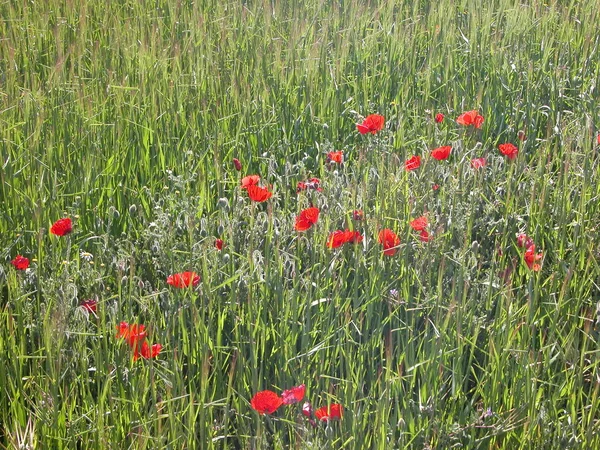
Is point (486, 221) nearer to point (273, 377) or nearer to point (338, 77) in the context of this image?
point (273, 377)

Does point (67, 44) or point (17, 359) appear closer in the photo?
point (17, 359)

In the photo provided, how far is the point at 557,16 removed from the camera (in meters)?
3.40

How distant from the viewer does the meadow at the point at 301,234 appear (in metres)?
1.43

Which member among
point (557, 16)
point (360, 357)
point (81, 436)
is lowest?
point (81, 436)

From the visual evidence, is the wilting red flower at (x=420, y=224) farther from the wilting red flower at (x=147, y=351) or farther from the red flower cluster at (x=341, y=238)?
the wilting red flower at (x=147, y=351)

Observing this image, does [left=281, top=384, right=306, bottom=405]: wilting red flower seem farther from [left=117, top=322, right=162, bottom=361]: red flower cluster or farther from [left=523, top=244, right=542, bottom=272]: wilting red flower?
[left=523, top=244, right=542, bottom=272]: wilting red flower

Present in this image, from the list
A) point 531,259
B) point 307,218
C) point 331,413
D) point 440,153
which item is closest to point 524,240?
point 531,259

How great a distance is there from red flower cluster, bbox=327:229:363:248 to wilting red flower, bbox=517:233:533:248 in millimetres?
347

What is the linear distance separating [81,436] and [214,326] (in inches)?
13.7

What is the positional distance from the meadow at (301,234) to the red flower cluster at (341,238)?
0.01 metres

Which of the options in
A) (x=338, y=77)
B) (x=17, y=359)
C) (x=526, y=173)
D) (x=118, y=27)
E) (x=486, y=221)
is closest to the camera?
(x=17, y=359)

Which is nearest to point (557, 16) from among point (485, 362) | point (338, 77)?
point (338, 77)

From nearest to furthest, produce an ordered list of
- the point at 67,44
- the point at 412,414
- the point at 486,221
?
the point at 412,414, the point at 486,221, the point at 67,44

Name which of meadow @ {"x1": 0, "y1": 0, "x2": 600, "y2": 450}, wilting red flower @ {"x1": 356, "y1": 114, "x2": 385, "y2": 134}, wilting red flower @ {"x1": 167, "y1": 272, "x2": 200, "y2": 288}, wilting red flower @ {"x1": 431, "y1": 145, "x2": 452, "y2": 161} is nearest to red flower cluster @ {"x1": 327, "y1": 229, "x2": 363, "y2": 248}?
meadow @ {"x1": 0, "y1": 0, "x2": 600, "y2": 450}
